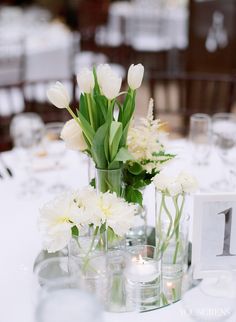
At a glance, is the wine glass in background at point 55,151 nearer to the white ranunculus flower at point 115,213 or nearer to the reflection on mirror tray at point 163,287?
the reflection on mirror tray at point 163,287

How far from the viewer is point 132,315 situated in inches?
39.5

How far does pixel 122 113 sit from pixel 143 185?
7.0 inches

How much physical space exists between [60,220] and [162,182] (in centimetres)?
24

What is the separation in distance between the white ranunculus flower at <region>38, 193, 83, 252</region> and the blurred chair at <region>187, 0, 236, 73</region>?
4204 millimetres

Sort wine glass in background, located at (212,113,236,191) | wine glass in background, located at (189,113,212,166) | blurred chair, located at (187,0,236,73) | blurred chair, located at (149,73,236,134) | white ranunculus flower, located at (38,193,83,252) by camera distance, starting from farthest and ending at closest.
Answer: blurred chair, located at (187,0,236,73), blurred chair, located at (149,73,236,134), wine glass in background, located at (189,113,212,166), wine glass in background, located at (212,113,236,191), white ranunculus flower, located at (38,193,83,252)

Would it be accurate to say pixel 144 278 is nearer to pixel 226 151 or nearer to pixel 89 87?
pixel 89 87

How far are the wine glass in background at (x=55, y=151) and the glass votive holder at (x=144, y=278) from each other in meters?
0.56

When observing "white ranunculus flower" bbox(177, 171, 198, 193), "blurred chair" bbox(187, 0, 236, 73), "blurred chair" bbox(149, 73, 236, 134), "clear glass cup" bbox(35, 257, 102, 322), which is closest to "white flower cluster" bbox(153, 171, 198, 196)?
"white ranunculus flower" bbox(177, 171, 198, 193)

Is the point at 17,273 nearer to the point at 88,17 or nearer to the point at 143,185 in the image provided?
the point at 143,185

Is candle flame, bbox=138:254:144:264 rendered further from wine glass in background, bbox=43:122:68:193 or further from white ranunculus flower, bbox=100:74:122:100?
wine glass in background, bbox=43:122:68:193

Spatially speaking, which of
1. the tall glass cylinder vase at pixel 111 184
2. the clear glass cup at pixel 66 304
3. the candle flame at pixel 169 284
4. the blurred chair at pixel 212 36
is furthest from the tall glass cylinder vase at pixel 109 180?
the blurred chair at pixel 212 36

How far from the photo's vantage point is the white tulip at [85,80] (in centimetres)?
105

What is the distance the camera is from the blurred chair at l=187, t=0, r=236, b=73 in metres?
4.80

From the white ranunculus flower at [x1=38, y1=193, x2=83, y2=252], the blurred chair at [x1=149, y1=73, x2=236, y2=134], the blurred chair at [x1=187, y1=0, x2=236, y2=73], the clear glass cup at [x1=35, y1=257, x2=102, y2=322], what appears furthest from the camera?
the blurred chair at [x1=187, y1=0, x2=236, y2=73]
